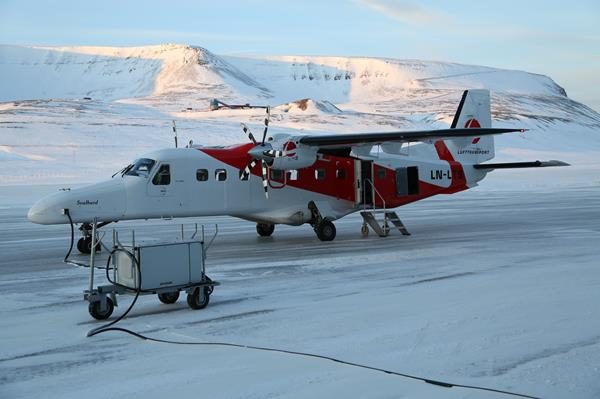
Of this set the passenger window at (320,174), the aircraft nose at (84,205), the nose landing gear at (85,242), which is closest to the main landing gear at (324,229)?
the passenger window at (320,174)

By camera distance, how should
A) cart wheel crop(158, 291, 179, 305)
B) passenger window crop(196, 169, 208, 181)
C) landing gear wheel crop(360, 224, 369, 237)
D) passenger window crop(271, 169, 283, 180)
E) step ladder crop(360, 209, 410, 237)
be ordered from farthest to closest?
landing gear wheel crop(360, 224, 369, 237)
step ladder crop(360, 209, 410, 237)
passenger window crop(271, 169, 283, 180)
passenger window crop(196, 169, 208, 181)
cart wheel crop(158, 291, 179, 305)

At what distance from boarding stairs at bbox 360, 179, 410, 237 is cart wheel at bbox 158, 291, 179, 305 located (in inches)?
409

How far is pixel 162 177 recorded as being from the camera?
1912 centimetres

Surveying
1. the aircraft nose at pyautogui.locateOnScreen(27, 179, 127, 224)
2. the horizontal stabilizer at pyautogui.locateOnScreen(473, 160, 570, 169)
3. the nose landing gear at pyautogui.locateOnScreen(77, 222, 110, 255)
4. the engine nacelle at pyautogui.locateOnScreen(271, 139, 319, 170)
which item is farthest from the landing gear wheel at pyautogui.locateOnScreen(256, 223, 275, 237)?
the horizontal stabilizer at pyautogui.locateOnScreen(473, 160, 570, 169)

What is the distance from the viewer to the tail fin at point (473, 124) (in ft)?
81.2

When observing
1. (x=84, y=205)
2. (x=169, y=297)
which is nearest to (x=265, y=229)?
(x=84, y=205)

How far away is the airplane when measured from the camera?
1838 cm

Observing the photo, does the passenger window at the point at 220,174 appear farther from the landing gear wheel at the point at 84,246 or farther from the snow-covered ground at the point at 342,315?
the landing gear wheel at the point at 84,246

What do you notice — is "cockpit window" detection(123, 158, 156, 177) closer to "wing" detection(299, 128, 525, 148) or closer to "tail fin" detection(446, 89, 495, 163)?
"wing" detection(299, 128, 525, 148)

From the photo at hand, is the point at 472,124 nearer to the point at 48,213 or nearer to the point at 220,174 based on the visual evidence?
the point at 220,174

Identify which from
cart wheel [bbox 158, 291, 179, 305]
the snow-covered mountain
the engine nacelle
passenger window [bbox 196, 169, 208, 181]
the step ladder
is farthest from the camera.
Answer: the snow-covered mountain

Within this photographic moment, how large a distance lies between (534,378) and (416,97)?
570ft

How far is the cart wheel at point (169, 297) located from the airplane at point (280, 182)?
263 inches

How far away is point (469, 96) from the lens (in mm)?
25188
